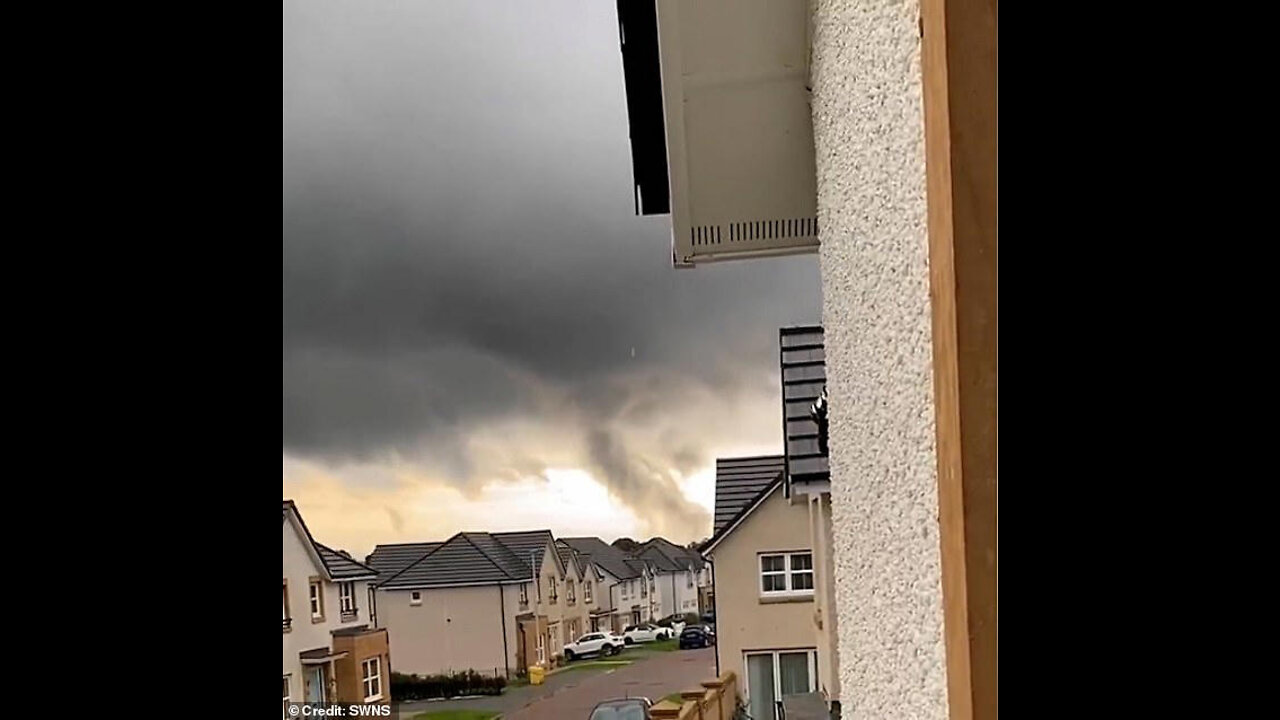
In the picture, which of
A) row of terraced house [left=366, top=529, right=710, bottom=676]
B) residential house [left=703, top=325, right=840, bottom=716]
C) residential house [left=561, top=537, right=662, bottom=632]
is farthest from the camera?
residential house [left=561, top=537, right=662, bottom=632]

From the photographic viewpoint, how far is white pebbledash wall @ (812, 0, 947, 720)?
0.42m

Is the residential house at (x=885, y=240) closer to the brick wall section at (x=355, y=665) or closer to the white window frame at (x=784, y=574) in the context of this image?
the white window frame at (x=784, y=574)

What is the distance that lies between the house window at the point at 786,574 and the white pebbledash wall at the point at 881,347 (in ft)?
12.6

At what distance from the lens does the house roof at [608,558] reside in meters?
5.78

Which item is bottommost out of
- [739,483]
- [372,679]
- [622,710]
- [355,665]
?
[622,710]

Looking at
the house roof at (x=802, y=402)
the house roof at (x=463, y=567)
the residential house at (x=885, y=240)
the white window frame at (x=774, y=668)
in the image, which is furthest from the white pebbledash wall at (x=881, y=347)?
the house roof at (x=463, y=567)

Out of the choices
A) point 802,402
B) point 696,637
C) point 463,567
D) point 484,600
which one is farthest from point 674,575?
point 802,402

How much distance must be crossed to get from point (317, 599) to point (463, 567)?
3.46 feet

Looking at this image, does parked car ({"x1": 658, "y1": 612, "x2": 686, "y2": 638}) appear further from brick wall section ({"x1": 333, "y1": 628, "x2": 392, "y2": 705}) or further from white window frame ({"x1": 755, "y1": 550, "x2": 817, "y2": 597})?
brick wall section ({"x1": 333, "y1": 628, "x2": 392, "y2": 705})

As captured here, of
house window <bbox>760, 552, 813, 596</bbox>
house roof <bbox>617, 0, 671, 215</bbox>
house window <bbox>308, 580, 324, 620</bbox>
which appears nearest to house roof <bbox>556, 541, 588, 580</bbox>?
house window <bbox>760, 552, 813, 596</bbox>

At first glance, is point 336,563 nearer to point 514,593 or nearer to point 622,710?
point 514,593

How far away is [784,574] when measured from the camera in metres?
4.70
